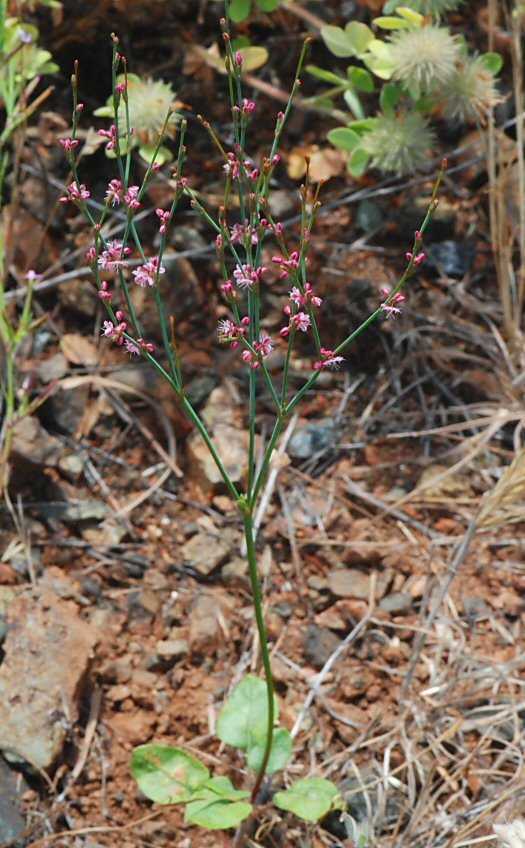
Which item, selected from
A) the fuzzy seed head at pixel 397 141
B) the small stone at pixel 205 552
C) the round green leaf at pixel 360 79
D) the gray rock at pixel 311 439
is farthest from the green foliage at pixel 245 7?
the small stone at pixel 205 552

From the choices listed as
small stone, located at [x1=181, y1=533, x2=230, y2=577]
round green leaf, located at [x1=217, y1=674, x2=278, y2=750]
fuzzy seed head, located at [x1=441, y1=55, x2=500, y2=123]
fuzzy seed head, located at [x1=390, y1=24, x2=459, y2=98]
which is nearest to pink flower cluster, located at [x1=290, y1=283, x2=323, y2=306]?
round green leaf, located at [x1=217, y1=674, x2=278, y2=750]

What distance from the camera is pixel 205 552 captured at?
279 cm

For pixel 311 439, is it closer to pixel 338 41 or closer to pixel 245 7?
pixel 338 41

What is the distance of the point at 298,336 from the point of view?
321 cm

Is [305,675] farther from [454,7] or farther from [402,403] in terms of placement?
[454,7]

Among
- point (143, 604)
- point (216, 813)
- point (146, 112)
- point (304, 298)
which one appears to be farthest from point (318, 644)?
point (146, 112)

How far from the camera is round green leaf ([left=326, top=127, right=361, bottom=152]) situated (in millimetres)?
2896

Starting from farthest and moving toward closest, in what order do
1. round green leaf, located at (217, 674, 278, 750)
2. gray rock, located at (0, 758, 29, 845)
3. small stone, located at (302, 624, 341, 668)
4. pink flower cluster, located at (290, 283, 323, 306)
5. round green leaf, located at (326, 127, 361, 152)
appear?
round green leaf, located at (326, 127, 361, 152) → small stone, located at (302, 624, 341, 668) → round green leaf, located at (217, 674, 278, 750) → gray rock, located at (0, 758, 29, 845) → pink flower cluster, located at (290, 283, 323, 306)

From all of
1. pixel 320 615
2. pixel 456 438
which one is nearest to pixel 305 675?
pixel 320 615

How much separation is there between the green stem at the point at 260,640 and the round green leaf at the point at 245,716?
9 cm

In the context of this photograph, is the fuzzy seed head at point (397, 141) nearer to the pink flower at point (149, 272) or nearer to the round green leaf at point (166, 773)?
the pink flower at point (149, 272)

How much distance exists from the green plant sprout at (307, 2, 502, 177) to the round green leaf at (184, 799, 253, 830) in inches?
77.4

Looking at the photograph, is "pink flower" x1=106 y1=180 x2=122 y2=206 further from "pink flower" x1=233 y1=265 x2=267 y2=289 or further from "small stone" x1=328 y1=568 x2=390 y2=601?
"small stone" x1=328 y1=568 x2=390 y2=601

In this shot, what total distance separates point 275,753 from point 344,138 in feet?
6.39
